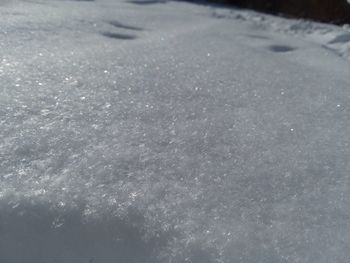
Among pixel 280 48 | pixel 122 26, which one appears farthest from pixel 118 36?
pixel 280 48

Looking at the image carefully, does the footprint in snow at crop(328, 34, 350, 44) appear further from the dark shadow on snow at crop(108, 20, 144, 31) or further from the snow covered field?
the dark shadow on snow at crop(108, 20, 144, 31)

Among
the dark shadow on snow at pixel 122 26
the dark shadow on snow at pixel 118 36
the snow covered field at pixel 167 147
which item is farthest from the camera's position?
the dark shadow on snow at pixel 122 26

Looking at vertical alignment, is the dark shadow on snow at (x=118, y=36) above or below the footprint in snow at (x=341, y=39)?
above

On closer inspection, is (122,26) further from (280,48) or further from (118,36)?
(280,48)

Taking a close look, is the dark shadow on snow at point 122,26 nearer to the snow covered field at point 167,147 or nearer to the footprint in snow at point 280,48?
the snow covered field at point 167,147

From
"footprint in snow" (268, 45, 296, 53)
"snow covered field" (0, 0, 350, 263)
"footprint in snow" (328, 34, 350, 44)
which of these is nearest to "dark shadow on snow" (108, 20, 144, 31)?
"snow covered field" (0, 0, 350, 263)

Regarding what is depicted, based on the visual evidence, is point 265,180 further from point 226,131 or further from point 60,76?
point 60,76

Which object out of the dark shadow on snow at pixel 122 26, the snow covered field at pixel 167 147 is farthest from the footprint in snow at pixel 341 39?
the dark shadow on snow at pixel 122 26

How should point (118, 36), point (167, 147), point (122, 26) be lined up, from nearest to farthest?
point (167, 147) < point (118, 36) < point (122, 26)
